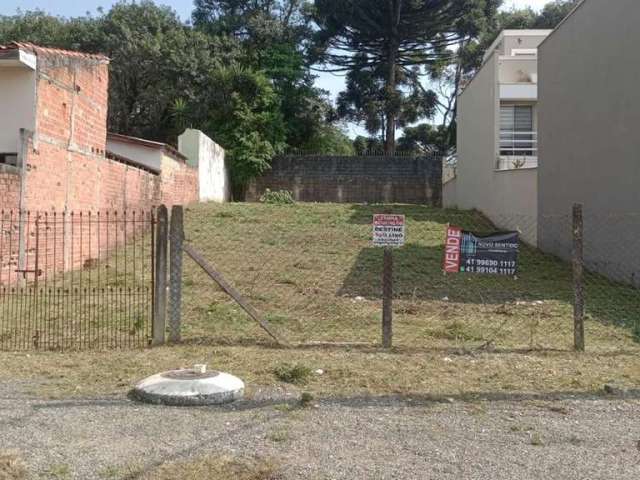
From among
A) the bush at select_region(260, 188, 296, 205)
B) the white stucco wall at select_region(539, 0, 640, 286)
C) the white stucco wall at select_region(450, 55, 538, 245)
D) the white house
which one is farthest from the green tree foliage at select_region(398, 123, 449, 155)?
the white stucco wall at select_region(539, 0, 640, 286)

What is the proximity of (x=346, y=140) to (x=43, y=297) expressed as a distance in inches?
1110

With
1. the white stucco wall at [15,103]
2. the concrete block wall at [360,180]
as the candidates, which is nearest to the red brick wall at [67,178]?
the white stucco wall at [15,103]

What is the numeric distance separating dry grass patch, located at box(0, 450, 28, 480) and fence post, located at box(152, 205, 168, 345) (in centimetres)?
296

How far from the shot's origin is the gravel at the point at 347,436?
3.90m

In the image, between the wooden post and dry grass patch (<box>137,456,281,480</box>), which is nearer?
dry grass patch (<box>137,456,281,480</box>)

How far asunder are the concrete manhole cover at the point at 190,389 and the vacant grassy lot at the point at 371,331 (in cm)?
37

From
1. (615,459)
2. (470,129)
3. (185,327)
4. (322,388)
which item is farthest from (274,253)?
(470,129)

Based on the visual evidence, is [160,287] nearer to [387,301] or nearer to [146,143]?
[387,301]

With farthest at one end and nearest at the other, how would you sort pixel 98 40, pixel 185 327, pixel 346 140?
pixel 346 140, pixel 98 40, pixel 185 327

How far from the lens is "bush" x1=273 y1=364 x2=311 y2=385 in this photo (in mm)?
5801

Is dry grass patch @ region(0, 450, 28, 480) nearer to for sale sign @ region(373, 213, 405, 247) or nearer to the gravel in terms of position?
the gravel

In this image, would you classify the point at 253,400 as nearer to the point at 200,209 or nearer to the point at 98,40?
the point at 200,209

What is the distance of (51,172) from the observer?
462 inches

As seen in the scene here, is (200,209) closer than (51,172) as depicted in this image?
No
